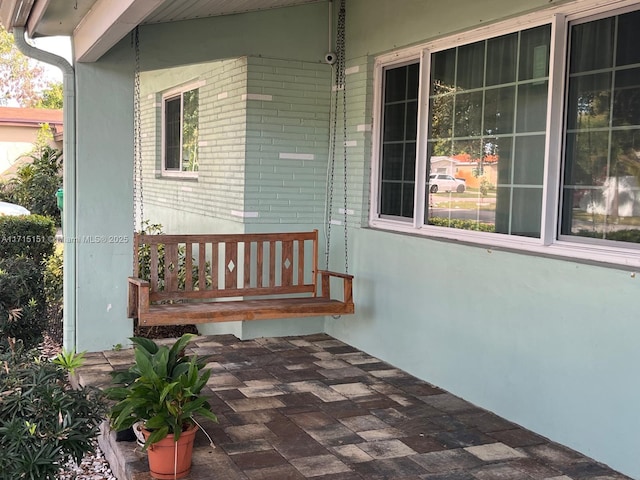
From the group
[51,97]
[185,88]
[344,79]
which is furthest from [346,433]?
[51,97]

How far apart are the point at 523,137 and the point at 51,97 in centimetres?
3139

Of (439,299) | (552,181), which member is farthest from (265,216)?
(552,181)

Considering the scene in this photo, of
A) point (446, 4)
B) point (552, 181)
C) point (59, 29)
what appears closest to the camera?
point (552, 181)

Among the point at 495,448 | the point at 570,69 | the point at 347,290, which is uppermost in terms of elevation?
the point at 570,69

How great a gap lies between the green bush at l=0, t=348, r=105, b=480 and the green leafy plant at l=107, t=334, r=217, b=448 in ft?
0.49

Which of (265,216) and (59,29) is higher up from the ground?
(59,29)

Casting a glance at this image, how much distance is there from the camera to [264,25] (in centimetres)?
579

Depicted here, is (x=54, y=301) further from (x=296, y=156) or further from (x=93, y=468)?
(x=93, y=468)

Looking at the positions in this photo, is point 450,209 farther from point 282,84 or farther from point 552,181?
point 282,84

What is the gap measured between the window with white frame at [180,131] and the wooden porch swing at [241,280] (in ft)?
6.38

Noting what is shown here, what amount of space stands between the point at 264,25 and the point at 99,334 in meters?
2.94

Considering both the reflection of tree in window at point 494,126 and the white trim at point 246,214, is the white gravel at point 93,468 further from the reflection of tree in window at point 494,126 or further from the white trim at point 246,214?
the reflection of tree in window at point 494,126

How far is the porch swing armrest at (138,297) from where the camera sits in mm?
4574

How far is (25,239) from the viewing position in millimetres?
7023
